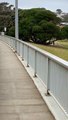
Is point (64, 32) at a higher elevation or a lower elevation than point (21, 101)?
lower

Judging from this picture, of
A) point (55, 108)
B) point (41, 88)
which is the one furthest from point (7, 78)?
point (55, 108)

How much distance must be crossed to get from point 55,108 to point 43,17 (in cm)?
6343

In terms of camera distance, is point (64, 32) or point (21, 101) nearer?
point (21, 101)

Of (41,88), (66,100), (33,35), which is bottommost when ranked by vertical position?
(33,35)

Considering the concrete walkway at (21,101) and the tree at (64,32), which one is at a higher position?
the concrete walkway at (21,101)

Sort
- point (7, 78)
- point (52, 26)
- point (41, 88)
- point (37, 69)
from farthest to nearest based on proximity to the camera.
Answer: point (52, 26), point (7, 78), point (37, 69), point (41, 88)

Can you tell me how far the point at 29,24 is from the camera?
237ft

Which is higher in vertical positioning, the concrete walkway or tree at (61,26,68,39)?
the concrete walkway

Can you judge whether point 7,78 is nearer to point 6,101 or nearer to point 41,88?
point 41,88

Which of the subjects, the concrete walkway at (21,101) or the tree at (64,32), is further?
the tree at (64,32)

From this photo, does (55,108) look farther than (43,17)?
No

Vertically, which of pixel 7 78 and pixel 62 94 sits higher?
pixel 62 94

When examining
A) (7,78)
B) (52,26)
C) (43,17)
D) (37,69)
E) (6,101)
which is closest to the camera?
(6,101)

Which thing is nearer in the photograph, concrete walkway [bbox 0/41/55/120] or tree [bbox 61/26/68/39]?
concrete walkway [bbox 0/41/55/120]
